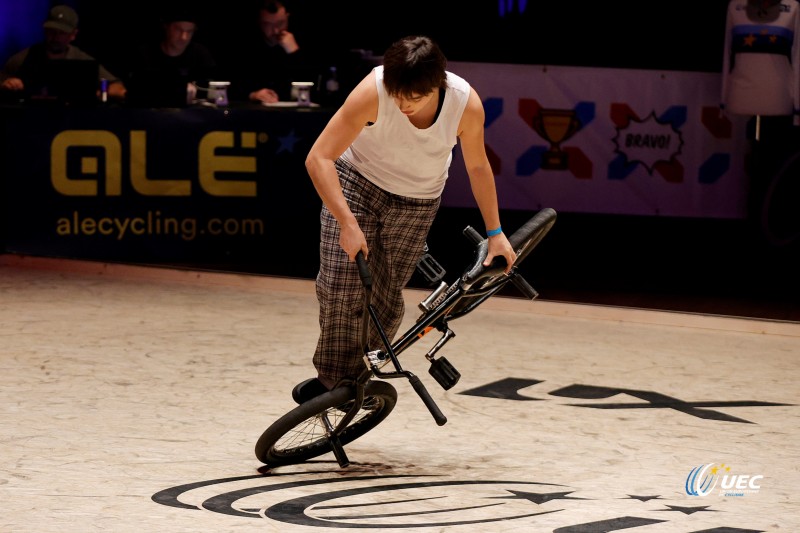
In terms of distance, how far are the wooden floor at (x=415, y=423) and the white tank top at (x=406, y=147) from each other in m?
0.93

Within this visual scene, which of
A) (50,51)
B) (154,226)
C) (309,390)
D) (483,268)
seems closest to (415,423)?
(309,390)

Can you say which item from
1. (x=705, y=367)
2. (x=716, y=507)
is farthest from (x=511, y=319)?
(x=716, y=507)

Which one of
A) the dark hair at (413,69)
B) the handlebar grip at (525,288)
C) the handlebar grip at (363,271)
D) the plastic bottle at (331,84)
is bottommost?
→ the handlebar grip at (525,288)

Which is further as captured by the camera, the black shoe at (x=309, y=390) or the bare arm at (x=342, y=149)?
the black shoe at (x=309, y=390)

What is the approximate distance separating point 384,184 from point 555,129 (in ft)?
18.1

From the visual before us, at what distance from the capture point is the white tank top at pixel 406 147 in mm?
3807

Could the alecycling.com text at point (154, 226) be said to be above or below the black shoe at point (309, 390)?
below

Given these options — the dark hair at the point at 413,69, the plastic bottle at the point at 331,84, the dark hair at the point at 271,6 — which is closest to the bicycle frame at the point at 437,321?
the dark hair at the point at 413,69

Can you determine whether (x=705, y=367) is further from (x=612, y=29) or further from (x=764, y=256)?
(x=612, y=29)

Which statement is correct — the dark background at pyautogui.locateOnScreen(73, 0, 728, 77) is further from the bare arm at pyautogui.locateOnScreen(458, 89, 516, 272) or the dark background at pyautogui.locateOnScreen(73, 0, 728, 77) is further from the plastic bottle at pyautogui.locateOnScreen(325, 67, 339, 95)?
the bare arm at pyautogui.locateOnScreen(458, 89, 516, 272)

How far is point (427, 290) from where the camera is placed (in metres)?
7.47

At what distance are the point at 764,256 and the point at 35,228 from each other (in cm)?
507

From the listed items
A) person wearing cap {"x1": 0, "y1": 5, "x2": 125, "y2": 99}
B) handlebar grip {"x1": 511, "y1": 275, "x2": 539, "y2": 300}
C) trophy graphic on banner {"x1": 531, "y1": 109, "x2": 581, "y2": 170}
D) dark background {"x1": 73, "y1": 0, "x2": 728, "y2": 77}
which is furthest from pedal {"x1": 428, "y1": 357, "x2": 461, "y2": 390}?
dark background {"x1": 73, "y1": 0, "x2": 728, "y2": 77}

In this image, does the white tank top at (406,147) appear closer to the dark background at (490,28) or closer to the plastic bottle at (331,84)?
the plastic bottle at (331,84)
